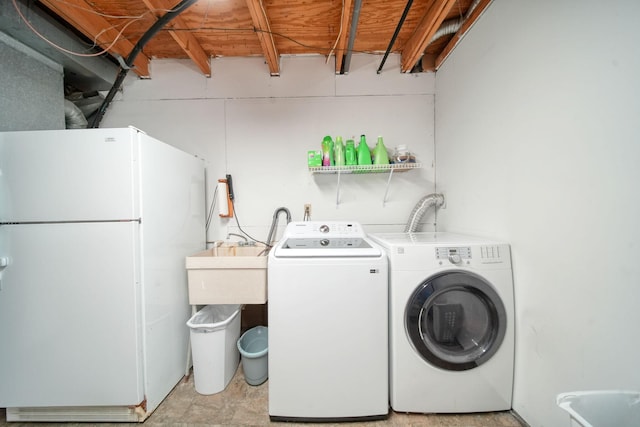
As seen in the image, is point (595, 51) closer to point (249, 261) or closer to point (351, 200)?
point (351, 200)

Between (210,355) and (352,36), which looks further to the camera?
(352,36)

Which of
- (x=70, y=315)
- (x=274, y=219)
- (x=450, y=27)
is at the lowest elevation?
(x=70, y=315)

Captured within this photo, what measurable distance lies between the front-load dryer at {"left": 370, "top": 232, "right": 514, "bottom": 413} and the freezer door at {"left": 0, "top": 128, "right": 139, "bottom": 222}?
5.12ft

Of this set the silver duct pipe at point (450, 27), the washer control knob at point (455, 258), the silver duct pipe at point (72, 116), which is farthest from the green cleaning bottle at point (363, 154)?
the silver duct pipe at point (72, 116)

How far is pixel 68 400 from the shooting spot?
1.19 m

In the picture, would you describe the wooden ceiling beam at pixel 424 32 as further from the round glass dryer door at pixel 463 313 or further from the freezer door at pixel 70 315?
the freezer door at pixel 70 315

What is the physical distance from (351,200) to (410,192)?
1.87 ft

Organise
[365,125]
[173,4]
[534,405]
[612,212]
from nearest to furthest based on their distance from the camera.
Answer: [612,212], [534,405], [173,4], [365,125]

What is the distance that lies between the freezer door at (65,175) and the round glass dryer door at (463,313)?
1.70m

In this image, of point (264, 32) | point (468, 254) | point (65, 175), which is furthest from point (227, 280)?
point (264, 32)

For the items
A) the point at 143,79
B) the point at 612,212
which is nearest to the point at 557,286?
the point at 612,212

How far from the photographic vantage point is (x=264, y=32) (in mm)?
1560

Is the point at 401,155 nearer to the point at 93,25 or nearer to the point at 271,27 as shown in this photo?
the point at 271,27

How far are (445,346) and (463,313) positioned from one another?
21 centimetres
